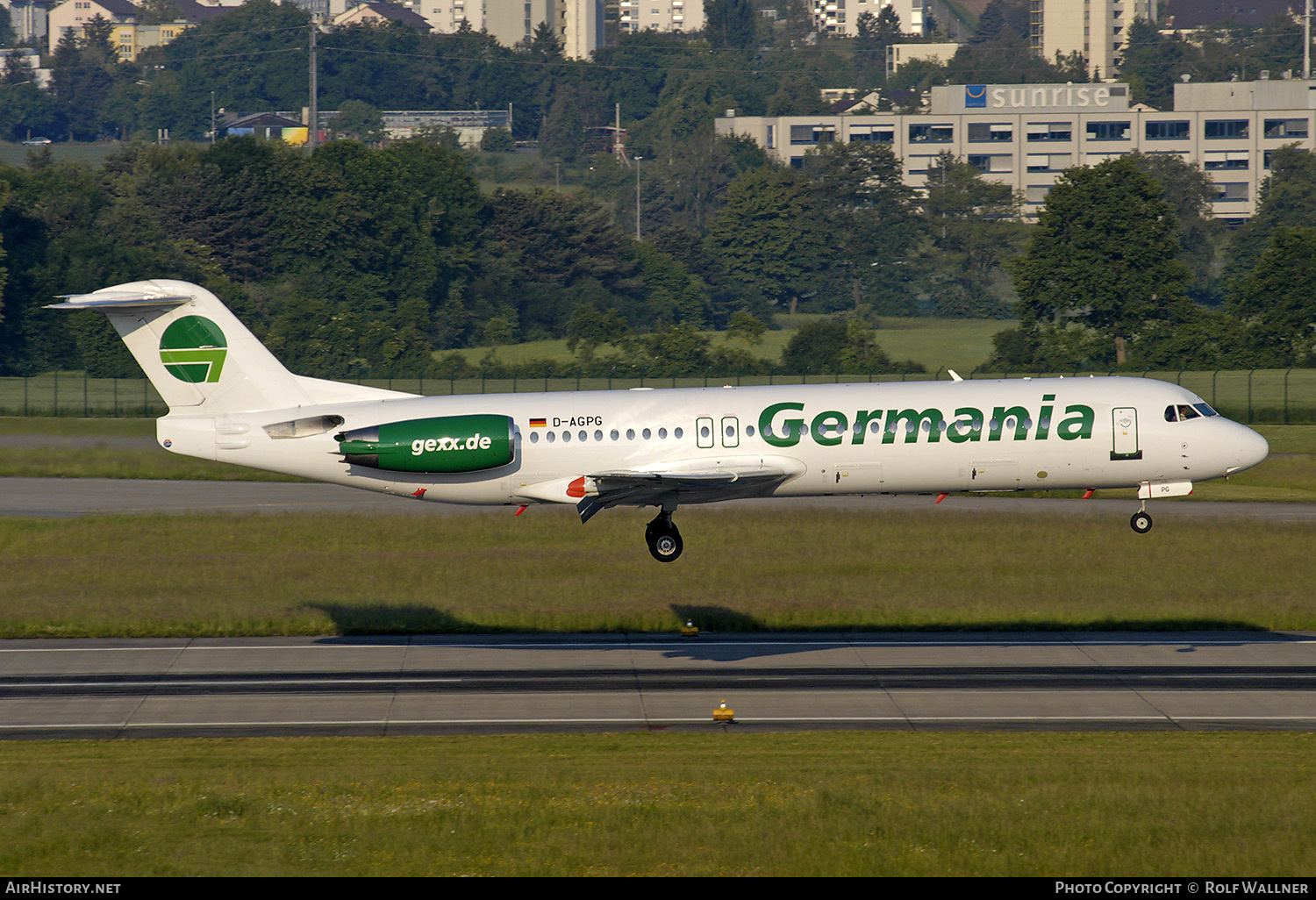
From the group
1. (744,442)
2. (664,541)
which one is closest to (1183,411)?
(744,442)

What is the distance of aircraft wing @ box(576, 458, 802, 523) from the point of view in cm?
4016

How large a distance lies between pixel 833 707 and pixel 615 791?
1100 centimetres

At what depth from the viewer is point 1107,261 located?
4897 inches

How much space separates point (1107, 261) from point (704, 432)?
91544 mm

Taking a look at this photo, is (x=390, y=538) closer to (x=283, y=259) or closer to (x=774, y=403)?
(x=774, y=403)

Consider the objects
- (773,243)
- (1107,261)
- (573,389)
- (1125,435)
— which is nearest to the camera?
(1125,435)

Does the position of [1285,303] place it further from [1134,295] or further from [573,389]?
[573,389]

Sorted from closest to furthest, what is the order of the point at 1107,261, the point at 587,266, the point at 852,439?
the point at 852,439, the point at 1107,261, the point at 587,266

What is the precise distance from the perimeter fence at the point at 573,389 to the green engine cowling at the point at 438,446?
58.4 m

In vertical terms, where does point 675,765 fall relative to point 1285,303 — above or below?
below

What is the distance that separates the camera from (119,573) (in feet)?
199

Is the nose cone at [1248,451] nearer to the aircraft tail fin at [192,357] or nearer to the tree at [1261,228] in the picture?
the aircraft tail fin at [192,357]

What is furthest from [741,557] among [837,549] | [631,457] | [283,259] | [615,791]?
[283,259]

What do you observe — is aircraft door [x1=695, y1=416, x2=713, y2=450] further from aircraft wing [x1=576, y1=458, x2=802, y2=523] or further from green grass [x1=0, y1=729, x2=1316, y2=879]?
green grass [x1=0, y1=729, x2=1316, y2=879]
